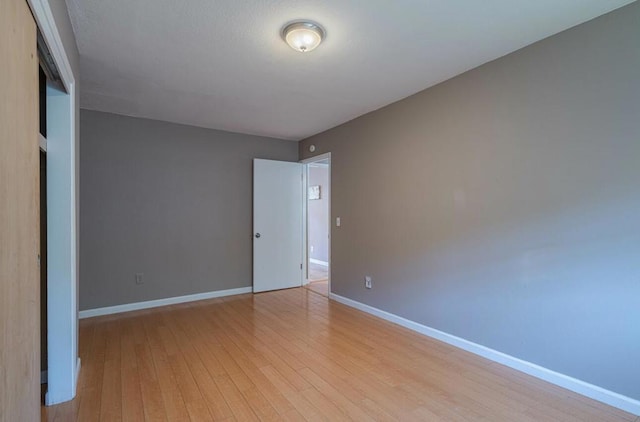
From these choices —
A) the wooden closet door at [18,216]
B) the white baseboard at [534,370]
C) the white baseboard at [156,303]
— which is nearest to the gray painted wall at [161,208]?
the white baseboard at [156,303]

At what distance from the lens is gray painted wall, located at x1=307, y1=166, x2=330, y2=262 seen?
7141 mm

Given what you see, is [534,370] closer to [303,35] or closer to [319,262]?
[303,35]

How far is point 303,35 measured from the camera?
82.7 inches

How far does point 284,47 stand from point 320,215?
16.9 feet

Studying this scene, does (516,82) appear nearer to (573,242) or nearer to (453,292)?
(573,242)

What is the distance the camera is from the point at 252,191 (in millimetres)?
4738

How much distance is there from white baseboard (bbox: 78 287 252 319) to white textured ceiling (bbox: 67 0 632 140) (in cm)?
238

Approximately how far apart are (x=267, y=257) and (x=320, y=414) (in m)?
3.08

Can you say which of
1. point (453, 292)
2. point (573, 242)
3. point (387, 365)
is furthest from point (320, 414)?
point (573, 242)

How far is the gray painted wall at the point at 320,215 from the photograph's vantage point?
7141 mm

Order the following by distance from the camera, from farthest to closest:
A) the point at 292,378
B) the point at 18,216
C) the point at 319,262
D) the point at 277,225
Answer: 1. the point at 319,262
2. the point at 277,225
3. the point at 292,378
4. the point at 18,216

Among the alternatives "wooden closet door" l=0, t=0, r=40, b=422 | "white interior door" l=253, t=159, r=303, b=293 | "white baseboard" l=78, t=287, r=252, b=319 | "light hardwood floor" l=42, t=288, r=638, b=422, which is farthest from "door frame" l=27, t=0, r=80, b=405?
"white interior door" l=253, t=159, r=303, b=293

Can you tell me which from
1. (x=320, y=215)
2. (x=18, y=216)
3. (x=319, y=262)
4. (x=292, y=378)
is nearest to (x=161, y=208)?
(x=292, y=378)

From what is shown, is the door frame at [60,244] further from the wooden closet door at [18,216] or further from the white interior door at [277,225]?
the white interior door at [277,225]
